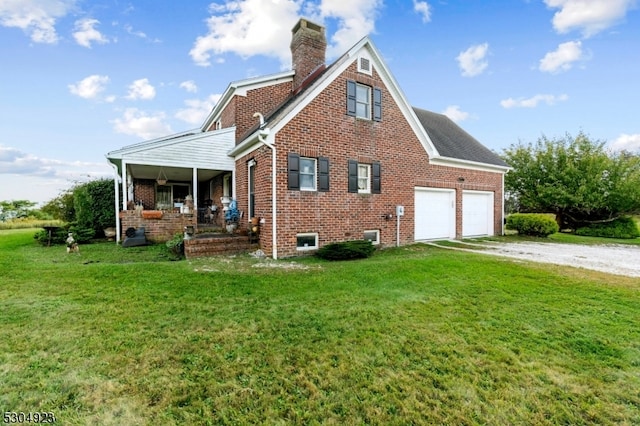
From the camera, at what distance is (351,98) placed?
9.93 metres

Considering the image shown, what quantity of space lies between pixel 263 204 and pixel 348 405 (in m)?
7.41

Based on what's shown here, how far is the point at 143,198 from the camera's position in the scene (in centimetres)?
1505

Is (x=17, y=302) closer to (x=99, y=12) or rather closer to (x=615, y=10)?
(x=99, y=12)

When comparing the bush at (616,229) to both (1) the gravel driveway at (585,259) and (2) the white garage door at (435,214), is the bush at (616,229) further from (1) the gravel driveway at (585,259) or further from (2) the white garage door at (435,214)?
(2) the white garage door at (435,214)

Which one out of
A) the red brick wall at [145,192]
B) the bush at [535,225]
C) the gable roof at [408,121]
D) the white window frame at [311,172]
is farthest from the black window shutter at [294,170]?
the bush at [535,225]

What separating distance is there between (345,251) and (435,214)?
18.7ft

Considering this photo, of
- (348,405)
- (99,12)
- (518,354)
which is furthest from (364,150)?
(99,12)

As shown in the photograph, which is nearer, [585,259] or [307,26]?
[585,259]

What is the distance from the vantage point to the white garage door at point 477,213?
13.3 metres

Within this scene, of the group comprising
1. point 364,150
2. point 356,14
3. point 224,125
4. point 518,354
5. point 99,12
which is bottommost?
point 518,354

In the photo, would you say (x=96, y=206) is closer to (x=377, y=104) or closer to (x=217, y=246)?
(x=217, y=246)

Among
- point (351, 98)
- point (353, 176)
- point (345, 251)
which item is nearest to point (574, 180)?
point (353, 176)

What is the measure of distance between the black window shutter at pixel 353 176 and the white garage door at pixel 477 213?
6021mm

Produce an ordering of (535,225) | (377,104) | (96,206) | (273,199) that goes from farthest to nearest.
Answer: (535,225) < (96,206) < (377,104) < (273,199)
